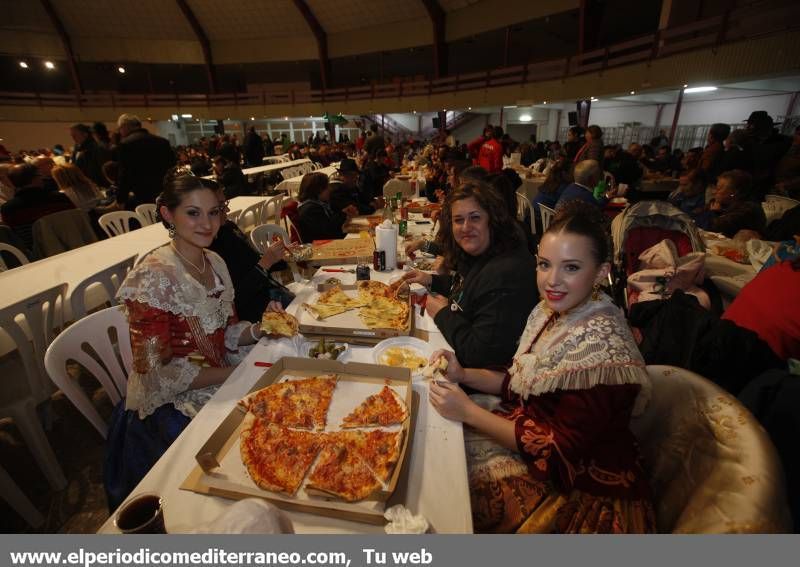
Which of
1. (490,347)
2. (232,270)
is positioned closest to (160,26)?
(232,270)

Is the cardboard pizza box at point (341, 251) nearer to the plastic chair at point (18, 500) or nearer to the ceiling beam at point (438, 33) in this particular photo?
the plastic chair at point (18, 500)

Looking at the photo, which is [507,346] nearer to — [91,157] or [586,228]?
[586,228]

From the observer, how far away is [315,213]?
3746mm

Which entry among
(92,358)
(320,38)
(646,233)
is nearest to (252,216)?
(92,358)

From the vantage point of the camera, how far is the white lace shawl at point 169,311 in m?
1.59

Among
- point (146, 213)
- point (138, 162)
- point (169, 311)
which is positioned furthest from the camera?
point (146, 213)

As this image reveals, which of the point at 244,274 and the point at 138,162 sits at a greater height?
the point at 138,162

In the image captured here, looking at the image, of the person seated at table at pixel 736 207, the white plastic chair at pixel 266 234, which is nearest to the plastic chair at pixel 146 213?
the white plastic chair at pixel 266 234

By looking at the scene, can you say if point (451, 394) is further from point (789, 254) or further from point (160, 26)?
point (160, 26)

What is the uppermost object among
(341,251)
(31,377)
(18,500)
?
(341,251)

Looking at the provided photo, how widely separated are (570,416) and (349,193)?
4134 mm

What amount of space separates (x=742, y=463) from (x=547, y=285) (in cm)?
69

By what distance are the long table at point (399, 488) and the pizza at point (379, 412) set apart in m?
0.08

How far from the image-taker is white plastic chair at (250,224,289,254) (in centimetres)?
373
